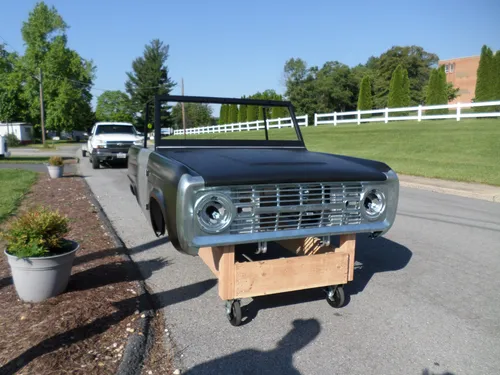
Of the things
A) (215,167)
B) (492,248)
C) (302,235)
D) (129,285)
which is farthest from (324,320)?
(492,248)

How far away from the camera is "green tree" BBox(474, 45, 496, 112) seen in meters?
29.3

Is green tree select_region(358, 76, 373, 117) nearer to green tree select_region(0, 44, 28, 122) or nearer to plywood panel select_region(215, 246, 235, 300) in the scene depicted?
plywood panel select_region(215, 246, 235, 300)

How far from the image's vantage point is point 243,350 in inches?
117

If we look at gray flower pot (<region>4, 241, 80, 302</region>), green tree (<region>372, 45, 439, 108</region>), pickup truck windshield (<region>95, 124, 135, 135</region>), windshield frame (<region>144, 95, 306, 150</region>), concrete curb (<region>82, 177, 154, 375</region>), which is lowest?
concrete curb (<region>82, 177, 154, 375</region>)

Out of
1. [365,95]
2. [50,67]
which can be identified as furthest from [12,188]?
[50,67]

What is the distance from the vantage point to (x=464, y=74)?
238 feet

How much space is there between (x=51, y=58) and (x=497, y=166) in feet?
166

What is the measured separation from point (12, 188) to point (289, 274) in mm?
9137

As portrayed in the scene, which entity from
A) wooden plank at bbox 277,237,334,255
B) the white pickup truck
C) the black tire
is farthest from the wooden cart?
the black tire

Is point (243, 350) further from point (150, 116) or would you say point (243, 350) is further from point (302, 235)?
point (150, 116)

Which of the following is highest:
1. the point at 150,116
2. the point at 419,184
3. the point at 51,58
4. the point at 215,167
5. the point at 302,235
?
the point at 51,58

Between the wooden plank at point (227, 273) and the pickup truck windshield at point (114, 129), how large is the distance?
14686 mm

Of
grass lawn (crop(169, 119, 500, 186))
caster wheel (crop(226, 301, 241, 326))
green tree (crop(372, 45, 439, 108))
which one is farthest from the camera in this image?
green tree (crop(372, 45, 439, 108))

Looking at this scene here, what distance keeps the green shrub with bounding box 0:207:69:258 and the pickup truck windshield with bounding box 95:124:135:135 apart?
13.7 meters
